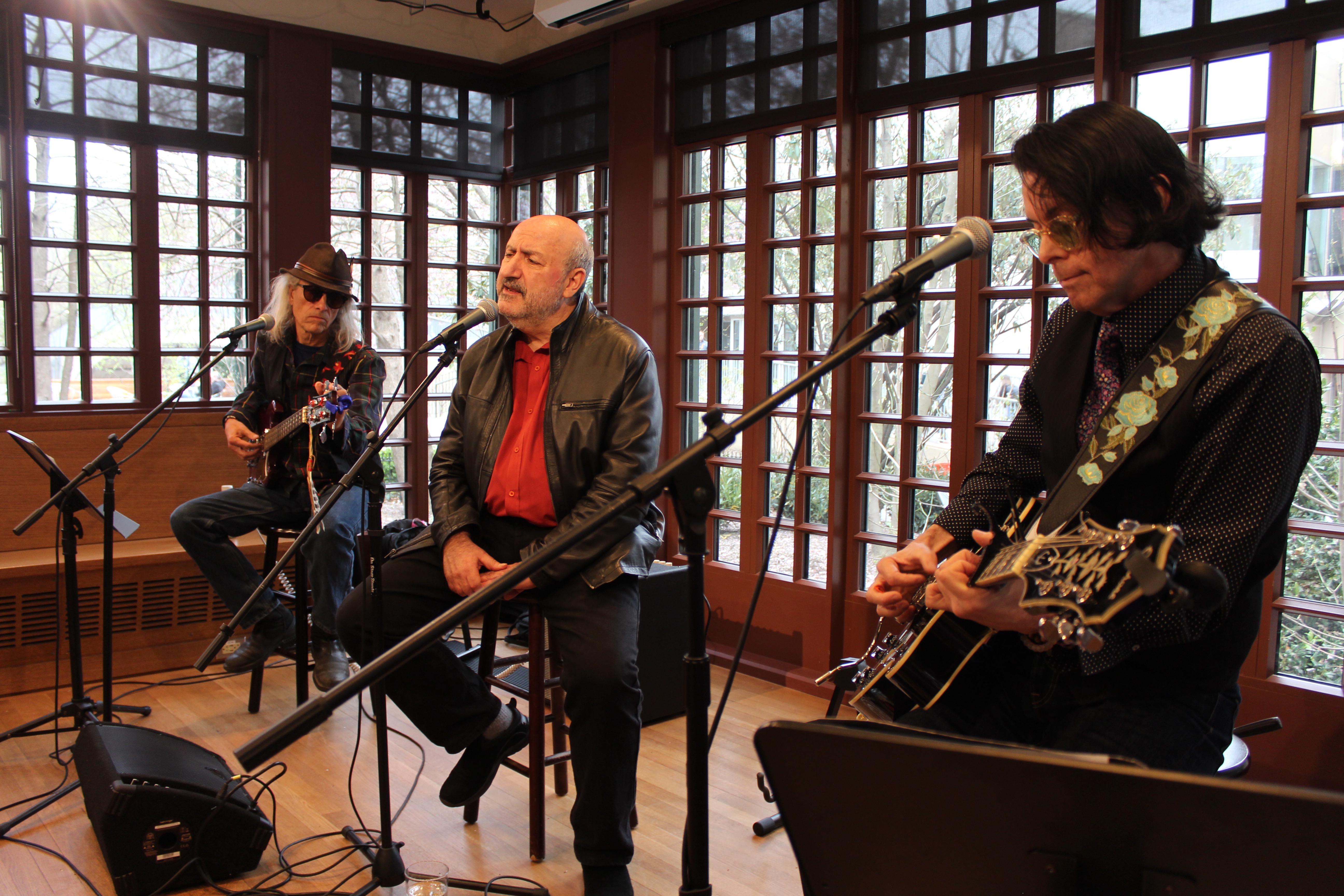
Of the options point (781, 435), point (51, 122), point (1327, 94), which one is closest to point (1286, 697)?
point (1327, 94)

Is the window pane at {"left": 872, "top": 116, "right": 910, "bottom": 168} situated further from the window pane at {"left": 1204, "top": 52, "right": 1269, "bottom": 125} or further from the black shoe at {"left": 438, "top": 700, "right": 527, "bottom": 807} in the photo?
the black shoe at {"left": 438, "top": 700, "right": 527, "bottom": 807}

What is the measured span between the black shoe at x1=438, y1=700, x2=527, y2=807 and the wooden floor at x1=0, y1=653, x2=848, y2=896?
0.14 metres

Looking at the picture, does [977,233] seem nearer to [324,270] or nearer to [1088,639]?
[1088,639]

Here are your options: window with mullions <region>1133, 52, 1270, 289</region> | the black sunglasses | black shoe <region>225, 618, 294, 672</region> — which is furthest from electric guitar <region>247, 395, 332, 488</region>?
window with mullions <region>1133, 52, 1270, 289</region>

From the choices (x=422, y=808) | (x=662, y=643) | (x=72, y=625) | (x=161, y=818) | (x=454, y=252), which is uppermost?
(x=454, y=252)

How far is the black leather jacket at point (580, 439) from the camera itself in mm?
2365

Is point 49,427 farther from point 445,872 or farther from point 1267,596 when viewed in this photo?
point 1267,596

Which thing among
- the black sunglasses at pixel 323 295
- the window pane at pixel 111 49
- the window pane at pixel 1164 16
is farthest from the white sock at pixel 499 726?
the window pane at pixel 111 49

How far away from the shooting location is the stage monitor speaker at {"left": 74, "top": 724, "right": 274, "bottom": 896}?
2172 mm

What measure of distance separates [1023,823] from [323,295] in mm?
3170

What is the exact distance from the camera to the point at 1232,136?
2719 mm

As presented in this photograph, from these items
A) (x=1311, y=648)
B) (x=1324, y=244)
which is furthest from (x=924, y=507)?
(x=1324, y=244)

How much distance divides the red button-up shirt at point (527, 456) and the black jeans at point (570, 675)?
48 millimetres

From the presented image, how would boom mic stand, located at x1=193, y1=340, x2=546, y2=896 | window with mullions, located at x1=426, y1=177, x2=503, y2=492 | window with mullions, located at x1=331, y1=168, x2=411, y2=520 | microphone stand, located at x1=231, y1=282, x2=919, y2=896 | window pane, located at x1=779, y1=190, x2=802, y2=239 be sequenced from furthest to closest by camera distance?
window with mullions, located at x1=426, y1=177, x2=503, y2=492 < window with mullions, located at x1=331, y1=168, x2=411, y2=520 < window pane, located at x1=779, y1=190, x2=802, y2=239 < boom mic stand, located at x1=193, y1=340, x2=546, y2=896 < microphone stand, located at x1=231, y1=282, x2=919, y2=896
